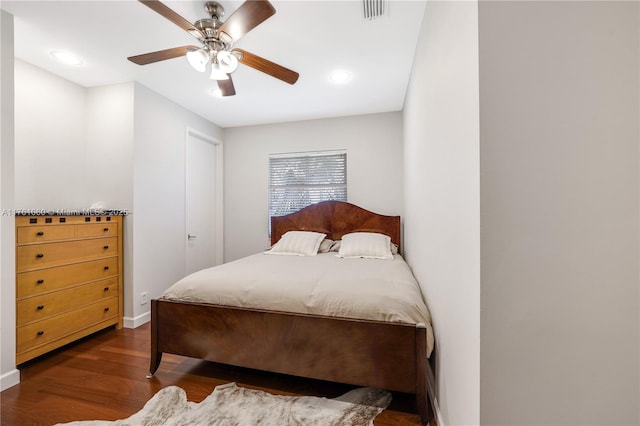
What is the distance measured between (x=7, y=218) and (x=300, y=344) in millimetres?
2042

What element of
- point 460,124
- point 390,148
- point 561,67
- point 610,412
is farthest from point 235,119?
point 610,412

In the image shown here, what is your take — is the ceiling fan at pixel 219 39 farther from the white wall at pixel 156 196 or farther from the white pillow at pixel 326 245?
the white pillow at pixel 326 245

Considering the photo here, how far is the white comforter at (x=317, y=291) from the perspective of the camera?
4.92 feet

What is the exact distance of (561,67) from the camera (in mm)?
718

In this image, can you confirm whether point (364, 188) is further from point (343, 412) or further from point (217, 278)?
point (343, 412)

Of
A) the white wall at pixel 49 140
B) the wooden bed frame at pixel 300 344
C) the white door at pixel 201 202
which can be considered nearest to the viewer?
the wooden bed frame at pixel 300 344

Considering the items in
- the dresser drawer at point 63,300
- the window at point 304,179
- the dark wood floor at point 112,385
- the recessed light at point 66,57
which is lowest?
the dark wood floor at point 112,385

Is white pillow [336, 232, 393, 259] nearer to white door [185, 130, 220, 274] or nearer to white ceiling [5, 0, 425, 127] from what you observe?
white ceiling [5, 0, 425, 127]

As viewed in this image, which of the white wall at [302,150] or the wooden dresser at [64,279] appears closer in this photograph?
the wooden dresser at [64,279]

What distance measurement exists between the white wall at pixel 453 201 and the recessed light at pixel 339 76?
3.17ft

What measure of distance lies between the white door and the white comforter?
5.45 ft

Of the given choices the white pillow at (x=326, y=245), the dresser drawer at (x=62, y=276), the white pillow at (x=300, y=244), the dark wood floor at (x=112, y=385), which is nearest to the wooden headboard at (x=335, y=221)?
the white pillow at (x=326, y=245)

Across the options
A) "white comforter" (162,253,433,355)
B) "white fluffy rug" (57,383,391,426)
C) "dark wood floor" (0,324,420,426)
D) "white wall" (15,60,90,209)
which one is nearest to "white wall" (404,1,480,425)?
"white comforter" (162,253,433,355)

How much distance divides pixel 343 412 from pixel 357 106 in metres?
3.06
